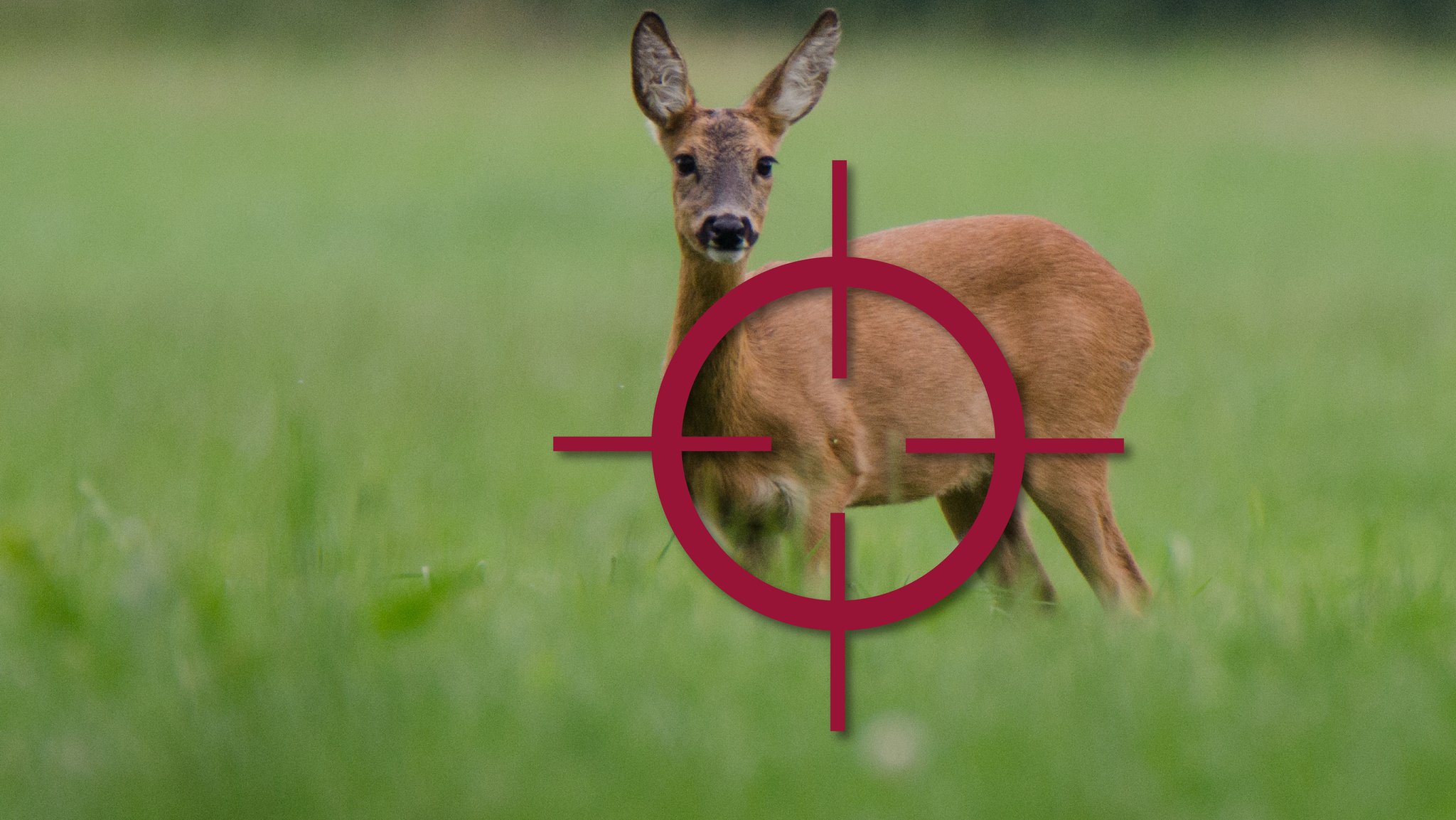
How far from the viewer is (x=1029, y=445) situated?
2.80 metres

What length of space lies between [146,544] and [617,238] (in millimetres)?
12529

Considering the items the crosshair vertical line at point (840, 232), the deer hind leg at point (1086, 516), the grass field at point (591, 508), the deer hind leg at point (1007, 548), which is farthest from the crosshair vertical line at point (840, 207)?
the deer hind leg at point (1007, 548)

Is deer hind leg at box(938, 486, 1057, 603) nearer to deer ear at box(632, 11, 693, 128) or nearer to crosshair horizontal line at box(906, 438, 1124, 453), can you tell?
deer ear at box(632, 11, 693, 128)

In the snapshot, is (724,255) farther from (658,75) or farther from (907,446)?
(907,446)

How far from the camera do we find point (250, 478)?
5848 millimetres

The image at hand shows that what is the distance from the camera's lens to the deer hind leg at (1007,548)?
4500 millimetres

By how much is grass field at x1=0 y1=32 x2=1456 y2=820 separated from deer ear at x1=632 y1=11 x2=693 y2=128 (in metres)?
0.85

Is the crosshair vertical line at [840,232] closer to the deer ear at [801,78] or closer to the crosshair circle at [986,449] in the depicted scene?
the crosshair circle at [986,449]

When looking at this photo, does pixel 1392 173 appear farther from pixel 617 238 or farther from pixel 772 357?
pixel 772 357

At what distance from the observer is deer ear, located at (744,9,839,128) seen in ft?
12.0

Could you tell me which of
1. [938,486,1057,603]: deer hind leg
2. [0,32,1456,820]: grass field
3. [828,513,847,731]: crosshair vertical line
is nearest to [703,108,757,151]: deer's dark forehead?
[0,32,1456,820]: grass field

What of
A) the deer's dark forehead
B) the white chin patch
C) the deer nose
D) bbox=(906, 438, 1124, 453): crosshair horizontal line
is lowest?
bbox=(906, 438, 1124, 453): crosshair horizontal line

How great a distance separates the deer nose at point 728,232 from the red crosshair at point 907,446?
767 millimetres

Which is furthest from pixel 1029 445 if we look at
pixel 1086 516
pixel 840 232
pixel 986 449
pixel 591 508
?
pixel 591 508
